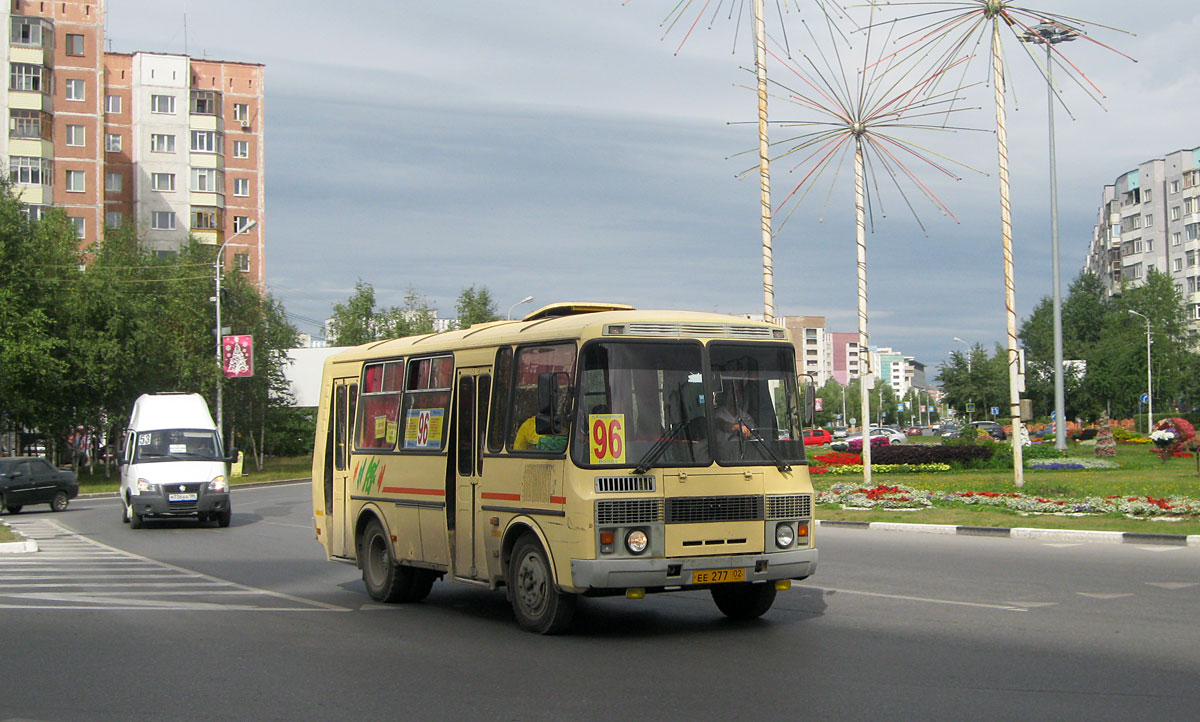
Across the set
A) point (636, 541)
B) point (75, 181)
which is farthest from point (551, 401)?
point (75, 181)

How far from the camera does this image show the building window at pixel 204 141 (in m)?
89.6

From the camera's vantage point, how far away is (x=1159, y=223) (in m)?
122

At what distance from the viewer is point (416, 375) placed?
41.5ft

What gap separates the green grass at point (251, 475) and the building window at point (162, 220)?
19552mm

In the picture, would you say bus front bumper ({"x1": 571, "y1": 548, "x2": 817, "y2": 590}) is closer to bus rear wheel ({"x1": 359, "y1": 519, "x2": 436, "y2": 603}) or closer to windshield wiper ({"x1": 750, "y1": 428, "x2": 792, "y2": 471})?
windshield wiper ({"x1": 750, "y1": 428, "x2": 792, "y2": 471})

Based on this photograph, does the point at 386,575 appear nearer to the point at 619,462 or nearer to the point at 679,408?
the point at 619,462

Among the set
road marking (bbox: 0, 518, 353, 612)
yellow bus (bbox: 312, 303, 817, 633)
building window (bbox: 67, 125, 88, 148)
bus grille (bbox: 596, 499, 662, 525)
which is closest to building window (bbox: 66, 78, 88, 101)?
building window (bbox: 67, 125, 88, 148)

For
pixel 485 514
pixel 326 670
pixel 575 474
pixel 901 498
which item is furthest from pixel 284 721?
pixel 901 498

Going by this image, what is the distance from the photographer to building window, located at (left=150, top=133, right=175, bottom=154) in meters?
88.7

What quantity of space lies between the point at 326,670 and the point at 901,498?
17910mm

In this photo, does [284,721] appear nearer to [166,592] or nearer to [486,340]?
[486,340]

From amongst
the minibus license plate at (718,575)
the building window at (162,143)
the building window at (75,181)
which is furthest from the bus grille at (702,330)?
the building window at (162,143)

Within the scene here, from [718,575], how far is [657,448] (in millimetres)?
1169

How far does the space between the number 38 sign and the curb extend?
11334 mm
